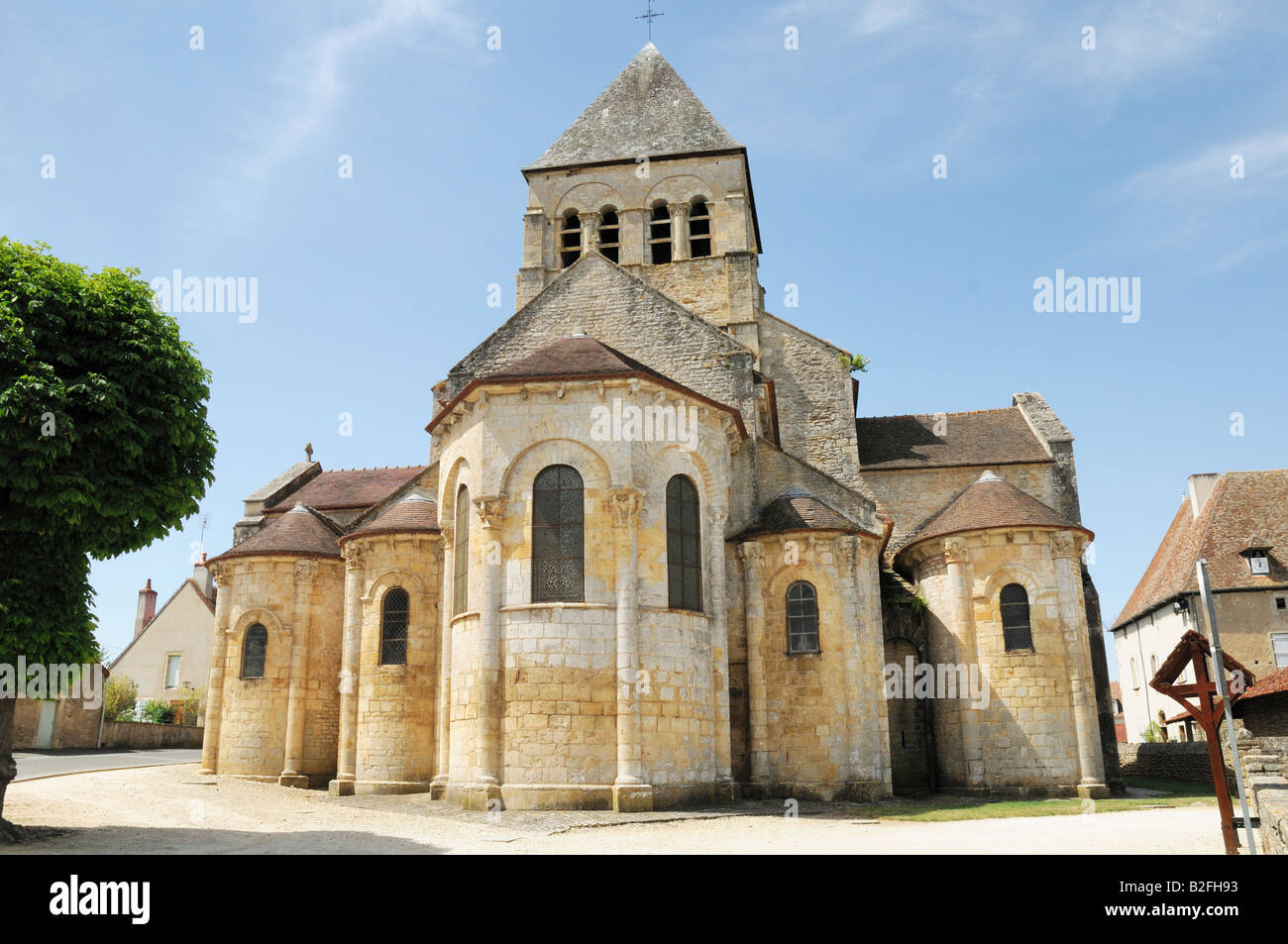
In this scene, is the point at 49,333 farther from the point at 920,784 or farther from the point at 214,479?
the point at 920,784

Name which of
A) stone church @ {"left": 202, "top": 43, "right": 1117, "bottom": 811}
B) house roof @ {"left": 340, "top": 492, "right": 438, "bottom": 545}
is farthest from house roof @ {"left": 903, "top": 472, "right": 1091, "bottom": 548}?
house roof @ {"left": 340, "top": 492, "right": 438, "bottom": 545}

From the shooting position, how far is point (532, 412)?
18109 mm

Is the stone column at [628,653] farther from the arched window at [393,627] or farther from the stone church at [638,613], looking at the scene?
the arched window at [393,627]

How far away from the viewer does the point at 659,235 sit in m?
34.2

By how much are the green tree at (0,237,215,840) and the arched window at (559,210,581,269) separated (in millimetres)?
21428

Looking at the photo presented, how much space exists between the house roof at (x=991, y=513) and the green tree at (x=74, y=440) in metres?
16.9

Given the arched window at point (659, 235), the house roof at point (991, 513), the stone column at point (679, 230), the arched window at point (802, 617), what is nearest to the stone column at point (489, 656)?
the arched window at point (802, 617)

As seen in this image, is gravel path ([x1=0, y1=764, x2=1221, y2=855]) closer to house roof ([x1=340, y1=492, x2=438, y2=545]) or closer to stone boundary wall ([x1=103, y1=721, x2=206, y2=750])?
house roof ([x1=340, y1=492, x2=438, y2=545])

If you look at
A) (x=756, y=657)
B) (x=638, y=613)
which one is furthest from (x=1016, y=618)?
(x=638, y=613)

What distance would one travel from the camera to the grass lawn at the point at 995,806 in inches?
657

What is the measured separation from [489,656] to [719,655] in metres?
4.67

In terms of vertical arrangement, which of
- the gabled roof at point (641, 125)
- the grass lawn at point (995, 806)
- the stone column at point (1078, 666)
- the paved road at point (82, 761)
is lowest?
the grass lawn at point (995, 806)

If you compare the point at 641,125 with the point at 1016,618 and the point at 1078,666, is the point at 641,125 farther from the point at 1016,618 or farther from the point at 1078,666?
the point at 1078,666
